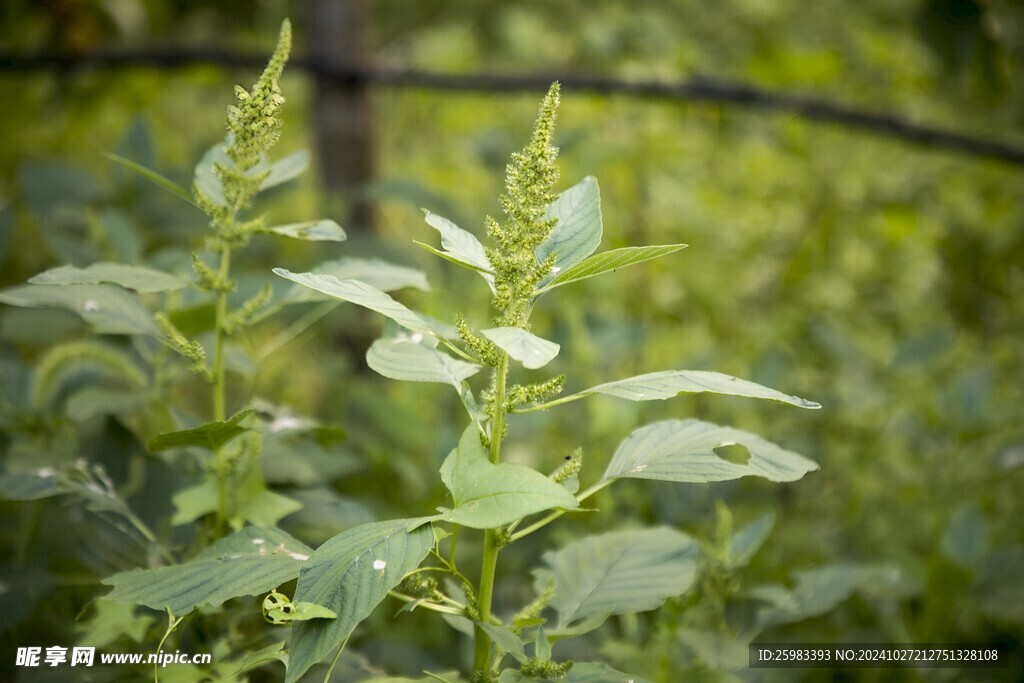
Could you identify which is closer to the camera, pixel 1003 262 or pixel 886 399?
pixel 886 399

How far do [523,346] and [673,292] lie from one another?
1711mm

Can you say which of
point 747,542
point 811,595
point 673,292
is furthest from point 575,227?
point 673,292

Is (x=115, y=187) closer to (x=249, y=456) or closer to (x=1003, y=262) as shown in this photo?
(x=249, y=456)

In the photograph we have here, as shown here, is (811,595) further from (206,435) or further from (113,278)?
(113,278)

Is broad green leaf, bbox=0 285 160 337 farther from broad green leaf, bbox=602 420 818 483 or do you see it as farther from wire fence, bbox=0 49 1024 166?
wire fence, bbox=0 49 1024 166

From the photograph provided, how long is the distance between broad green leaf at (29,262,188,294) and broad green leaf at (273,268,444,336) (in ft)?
0.68

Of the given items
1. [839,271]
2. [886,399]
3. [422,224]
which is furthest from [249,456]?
[839,271]

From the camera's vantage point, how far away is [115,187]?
152 centimetres

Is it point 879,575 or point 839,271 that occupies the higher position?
point 839,271

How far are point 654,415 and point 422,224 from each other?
1.00 m

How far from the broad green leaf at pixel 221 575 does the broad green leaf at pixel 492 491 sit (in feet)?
0.50

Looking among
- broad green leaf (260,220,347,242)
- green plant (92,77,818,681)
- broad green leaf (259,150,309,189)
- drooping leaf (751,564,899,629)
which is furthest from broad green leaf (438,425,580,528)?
drooping leaf (751,564,899,629)

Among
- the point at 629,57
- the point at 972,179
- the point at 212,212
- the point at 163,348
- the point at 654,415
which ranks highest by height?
the point at 629,57

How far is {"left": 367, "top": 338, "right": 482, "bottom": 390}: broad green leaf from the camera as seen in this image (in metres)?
0.70
